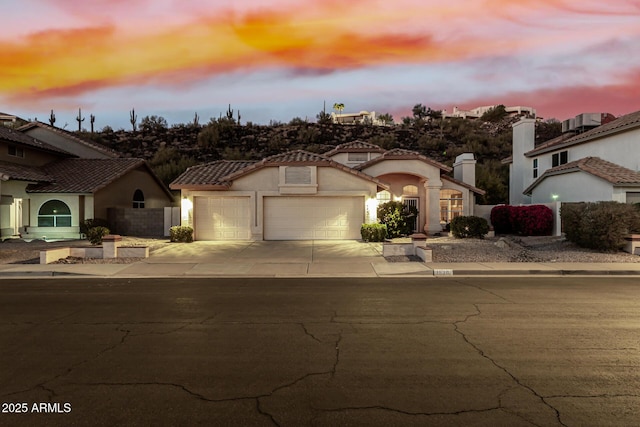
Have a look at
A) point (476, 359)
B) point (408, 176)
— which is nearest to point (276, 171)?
point (408, 176)

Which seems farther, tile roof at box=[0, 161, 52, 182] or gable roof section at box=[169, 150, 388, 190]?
tile roof at box=[0, 161, 52, 182]

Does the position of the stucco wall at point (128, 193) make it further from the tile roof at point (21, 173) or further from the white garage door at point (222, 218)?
the white garage door at point (222, 218)

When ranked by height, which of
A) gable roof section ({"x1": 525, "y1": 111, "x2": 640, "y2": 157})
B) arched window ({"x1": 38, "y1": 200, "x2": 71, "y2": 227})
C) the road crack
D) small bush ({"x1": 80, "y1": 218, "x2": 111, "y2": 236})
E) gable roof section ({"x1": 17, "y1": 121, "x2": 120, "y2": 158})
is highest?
gable roof section ({"x1": 17, "y1": 121, "x2": 120, "y2": 158})

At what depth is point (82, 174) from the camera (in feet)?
83.8

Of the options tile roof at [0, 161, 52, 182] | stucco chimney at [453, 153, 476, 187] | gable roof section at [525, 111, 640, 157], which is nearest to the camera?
tile roof at [0, 161, 52, 182]

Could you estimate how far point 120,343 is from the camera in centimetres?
608

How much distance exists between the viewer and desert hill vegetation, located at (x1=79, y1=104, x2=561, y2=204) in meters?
52.9

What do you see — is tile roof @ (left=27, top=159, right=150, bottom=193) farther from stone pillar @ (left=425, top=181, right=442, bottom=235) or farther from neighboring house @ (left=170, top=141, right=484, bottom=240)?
stone pillar @ (left=425, top=181, right=442, bottom=235)

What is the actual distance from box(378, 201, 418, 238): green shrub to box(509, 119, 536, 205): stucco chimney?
1366cm

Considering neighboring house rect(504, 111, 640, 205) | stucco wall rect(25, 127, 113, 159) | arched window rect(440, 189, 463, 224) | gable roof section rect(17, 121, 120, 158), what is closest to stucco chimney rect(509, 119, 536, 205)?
neighboring house rect(504, 111, 640, 205)

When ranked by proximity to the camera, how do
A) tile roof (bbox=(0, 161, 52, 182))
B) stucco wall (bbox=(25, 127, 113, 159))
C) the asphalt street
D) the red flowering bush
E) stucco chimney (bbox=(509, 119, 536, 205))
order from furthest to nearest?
stucco wall (bbox=(25, 127, 113, 159))
stucco chimney (bbox=(509, 119, 536, 205))
the red flowering bush
tile roof (bbox=(0, 161, 52, 182))
the asphalt street

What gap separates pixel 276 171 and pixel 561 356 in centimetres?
1768

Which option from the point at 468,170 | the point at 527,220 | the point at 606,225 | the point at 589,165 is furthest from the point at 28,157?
the point at 589,165

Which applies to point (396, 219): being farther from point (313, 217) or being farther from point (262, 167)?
point (262, 167)
